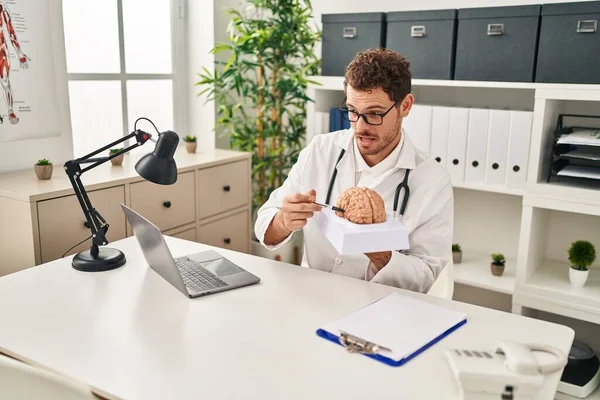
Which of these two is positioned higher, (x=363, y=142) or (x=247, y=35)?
(x=247, y=35)

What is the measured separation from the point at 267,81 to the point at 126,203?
1195 millimetres

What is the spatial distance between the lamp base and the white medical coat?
447 mm

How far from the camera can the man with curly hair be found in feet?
5.62

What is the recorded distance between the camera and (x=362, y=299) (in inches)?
60.4

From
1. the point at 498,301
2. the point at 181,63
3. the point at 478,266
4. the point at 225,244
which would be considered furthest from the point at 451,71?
the point at 181,63

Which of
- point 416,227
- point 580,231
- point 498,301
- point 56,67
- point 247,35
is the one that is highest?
point 247,35

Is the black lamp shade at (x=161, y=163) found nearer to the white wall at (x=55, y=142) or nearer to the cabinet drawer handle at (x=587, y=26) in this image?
the white wall at (x=55, y=142)

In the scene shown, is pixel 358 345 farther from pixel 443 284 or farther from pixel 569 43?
pixel 569 43

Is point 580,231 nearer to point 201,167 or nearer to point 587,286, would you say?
point 587,286

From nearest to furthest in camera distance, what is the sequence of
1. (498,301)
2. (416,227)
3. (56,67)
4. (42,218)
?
(416,227), (42,218), (56,67), (498,301)

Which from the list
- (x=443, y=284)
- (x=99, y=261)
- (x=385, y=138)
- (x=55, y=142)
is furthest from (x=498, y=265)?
(x=55, y=142)

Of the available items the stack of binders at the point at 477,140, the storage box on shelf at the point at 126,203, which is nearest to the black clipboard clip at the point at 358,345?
the storage box on shelf at the point at 126,203

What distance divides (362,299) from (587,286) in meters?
1.51

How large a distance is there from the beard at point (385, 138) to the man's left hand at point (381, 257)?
1.22 ft
